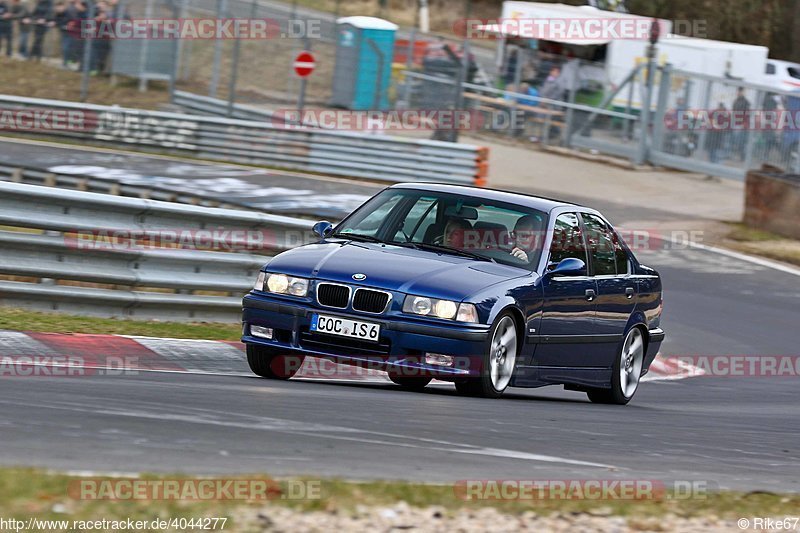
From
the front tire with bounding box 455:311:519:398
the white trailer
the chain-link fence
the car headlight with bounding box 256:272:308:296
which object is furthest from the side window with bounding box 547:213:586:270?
the white trailer

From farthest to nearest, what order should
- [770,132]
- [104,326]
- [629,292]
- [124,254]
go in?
1. [770,132]
2. [124,254]
3. [629,292]
4. [104,326]

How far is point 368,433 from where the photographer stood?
6.50 m

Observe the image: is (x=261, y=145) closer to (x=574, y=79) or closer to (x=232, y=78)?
(x=232, y=78)

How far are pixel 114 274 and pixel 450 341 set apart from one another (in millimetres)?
3497

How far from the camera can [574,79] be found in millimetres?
32375

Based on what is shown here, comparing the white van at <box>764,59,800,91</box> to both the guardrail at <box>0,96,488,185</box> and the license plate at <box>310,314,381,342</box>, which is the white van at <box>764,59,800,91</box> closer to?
the guardrail at <box>0,96,488,185</box>

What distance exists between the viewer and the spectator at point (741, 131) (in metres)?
28.8

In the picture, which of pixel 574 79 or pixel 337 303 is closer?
pixel 337 303

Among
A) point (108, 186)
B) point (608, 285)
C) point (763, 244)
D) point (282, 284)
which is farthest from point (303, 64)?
point (282, 284)

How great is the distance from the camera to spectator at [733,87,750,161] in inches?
1136

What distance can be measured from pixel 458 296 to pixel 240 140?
1826cm

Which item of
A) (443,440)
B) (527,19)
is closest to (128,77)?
(527,19)

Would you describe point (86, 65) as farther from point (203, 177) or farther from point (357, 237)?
point (357, 237)

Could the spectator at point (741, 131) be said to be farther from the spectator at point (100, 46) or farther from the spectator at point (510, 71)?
the spectator at point (100, 46)
